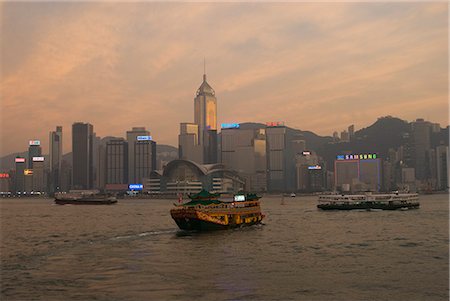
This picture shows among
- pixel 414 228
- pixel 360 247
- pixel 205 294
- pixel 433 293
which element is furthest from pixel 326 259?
pixel 414 228

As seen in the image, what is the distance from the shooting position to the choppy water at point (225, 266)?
32.1 meters

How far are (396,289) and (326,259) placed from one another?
12.5 m

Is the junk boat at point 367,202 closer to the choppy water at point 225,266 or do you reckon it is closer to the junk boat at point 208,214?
the junk boat at point 208,214

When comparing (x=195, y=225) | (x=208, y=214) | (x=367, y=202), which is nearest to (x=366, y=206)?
(x=367, y=202)

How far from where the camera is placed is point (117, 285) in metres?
33.9

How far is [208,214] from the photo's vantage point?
66.4 metres

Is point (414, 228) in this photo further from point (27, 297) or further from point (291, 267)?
point (27, 297)

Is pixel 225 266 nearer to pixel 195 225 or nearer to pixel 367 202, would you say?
pixel 195 225

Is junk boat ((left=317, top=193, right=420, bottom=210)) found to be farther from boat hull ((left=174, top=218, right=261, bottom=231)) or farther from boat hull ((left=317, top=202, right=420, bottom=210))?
boat hull ((left=174, top=218, right=261, bottom=231))

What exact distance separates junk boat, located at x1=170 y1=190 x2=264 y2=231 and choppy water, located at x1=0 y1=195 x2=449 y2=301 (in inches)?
68.0

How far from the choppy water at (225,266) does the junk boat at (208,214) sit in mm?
1728

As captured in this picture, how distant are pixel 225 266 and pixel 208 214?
24.6 meters

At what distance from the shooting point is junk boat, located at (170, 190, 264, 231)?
65438 millimetres

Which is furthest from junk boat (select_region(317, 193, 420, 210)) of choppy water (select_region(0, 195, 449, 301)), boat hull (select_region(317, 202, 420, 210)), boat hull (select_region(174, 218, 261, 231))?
boat hull (select_region(174, 218, 261, 231))
